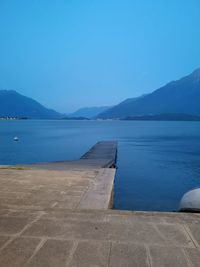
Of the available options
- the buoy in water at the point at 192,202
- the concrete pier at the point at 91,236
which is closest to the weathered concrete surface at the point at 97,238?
the concrete pier at the point at 91,236

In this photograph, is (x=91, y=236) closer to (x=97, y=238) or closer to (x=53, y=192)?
(x=97, y=238)

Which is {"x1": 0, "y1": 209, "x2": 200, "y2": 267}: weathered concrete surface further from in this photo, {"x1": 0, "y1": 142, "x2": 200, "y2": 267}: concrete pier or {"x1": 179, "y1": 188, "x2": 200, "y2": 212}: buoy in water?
{"x1": 179, "y1": 188, "x2": 200, "y2": 212}: buoy in water

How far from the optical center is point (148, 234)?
12.8 feet

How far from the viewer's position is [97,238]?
376 centimetres

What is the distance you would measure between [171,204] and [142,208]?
2.18 meters

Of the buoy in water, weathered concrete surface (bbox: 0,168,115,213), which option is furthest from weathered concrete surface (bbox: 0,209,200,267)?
the buoy in water

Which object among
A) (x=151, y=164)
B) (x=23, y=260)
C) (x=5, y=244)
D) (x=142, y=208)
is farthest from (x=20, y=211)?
(x=151, y=164)

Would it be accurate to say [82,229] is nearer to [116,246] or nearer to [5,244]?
[116,246]

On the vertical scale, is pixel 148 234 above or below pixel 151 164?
above

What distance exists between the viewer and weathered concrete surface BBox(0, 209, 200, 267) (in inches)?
125

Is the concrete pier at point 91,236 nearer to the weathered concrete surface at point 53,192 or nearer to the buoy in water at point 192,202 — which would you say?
the weathered concrete surface at point 53,192

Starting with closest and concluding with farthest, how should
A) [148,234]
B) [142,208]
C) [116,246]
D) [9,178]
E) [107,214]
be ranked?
[116,246], [148,234], [107,214], [9,178], [142,208]

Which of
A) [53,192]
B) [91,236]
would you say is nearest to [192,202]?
[53,192]

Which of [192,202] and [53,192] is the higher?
[53,192]
